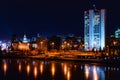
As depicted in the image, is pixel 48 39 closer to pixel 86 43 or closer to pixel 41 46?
pixel 41 46

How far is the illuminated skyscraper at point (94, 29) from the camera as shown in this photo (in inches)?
3012

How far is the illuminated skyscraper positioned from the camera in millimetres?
76500

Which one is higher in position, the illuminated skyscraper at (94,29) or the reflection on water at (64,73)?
the illuminated skyscraper at (94,29)

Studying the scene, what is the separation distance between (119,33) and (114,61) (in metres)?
63.1

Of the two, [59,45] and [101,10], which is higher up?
[101,10]

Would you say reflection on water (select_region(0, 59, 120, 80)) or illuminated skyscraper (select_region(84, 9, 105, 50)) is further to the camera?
illuminated skyscraper (select_region(84, 9, 105, 50))

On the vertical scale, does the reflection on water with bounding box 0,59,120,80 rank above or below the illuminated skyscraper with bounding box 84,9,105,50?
below

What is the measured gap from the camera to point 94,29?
258 feet

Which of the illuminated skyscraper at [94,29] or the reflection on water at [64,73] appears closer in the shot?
A: the reflection on water at [64,73]

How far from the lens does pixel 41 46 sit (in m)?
85.0

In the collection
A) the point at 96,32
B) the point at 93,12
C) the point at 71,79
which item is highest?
the point at 93,12

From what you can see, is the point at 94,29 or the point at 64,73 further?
the point at 94,29

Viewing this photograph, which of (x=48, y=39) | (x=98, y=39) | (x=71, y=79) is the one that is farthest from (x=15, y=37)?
(x=71, y=79)

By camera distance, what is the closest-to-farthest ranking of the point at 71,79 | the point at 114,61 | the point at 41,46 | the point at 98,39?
1. the point at 71,79
2. the point at 114,61
3. the point at 98,39
4. the point at 41,46
